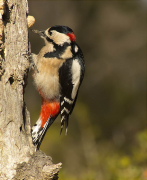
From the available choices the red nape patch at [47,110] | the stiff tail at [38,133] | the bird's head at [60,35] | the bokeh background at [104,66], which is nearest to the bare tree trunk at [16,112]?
the bird's head at [60,35]

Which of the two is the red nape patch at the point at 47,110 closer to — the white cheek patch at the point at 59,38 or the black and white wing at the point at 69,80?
the black and white wing at the point at 69,80

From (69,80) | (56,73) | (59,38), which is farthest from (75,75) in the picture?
(59,38)

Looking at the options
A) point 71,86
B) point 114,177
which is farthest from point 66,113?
point 114,177

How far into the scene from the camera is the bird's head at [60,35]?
2568 millimetres

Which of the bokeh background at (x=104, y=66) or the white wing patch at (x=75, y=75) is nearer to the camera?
the white wing patch at (x=75, y=75)

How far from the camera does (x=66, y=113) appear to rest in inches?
112

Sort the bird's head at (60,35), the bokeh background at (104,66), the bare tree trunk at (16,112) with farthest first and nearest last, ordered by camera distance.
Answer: the bokeh background at (104,66) → the bird's head at (60,35) → the bare tree trunk at (16,112)

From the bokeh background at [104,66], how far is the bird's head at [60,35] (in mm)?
2479

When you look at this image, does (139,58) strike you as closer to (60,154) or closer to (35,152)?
(60,154)

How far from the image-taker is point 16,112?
172 centimetres

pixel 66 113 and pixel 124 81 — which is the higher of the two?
pixel 66 113

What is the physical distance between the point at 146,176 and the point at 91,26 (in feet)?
15.3

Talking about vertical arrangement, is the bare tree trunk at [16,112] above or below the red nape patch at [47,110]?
above

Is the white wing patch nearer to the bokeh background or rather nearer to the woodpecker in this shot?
the woodpecker
